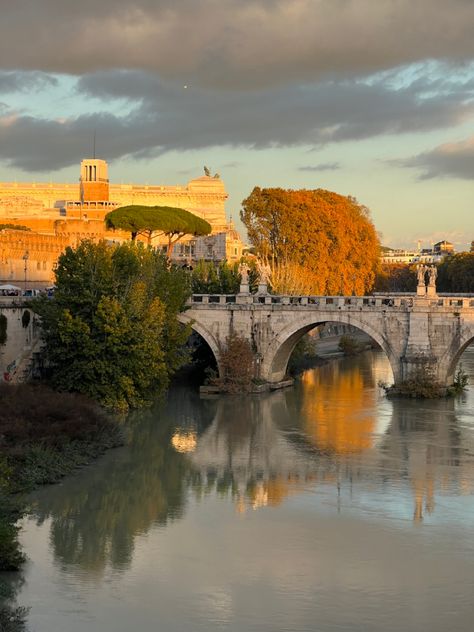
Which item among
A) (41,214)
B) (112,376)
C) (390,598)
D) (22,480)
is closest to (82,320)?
(112,376)

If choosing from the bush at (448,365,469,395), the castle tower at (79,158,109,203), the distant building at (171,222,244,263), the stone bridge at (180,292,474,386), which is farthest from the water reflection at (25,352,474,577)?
the castle tower at (79,158,109,203)

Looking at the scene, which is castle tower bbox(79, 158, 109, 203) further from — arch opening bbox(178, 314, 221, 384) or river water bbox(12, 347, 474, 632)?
river water bbox(12, 347, 474, 632)

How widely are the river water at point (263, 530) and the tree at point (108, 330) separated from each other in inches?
60.7

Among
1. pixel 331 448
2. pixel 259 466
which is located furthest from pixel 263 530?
pixel 331 448

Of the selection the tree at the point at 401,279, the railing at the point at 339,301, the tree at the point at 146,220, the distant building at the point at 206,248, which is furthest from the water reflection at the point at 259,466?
the tree at the point at 401,279

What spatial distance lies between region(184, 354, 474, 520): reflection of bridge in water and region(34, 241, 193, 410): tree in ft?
9.61

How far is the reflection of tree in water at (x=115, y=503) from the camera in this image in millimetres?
19484

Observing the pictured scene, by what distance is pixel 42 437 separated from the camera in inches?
1008

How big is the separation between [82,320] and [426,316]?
12483mm

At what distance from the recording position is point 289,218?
53812mm

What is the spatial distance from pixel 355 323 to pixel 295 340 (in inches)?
149

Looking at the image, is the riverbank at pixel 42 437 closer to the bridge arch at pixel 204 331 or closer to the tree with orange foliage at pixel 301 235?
the bridge arch at pixel 204 331

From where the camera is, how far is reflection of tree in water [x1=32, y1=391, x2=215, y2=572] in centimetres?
1948

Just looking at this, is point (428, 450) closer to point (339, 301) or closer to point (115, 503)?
point (115, 503)
